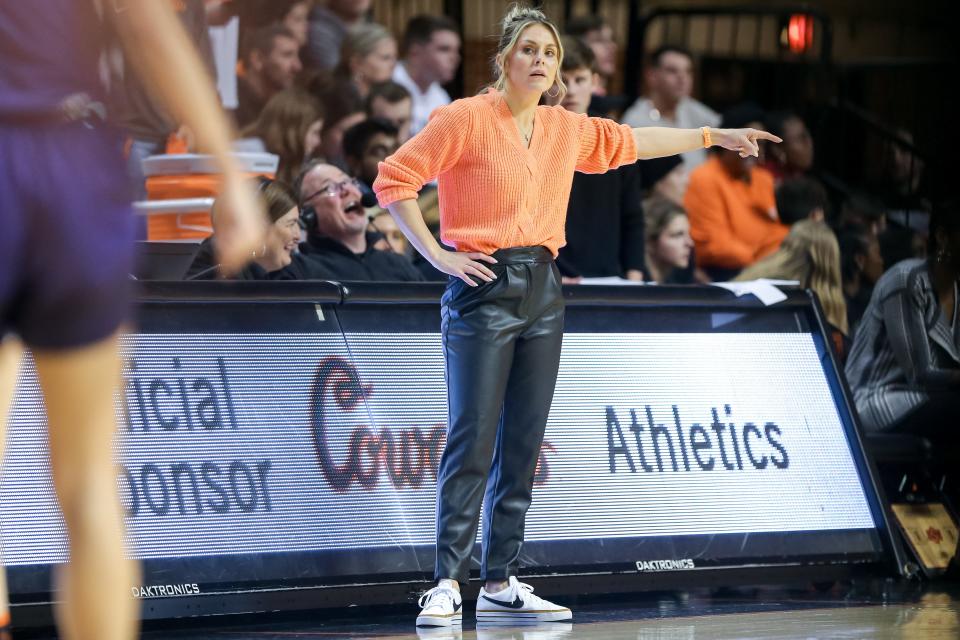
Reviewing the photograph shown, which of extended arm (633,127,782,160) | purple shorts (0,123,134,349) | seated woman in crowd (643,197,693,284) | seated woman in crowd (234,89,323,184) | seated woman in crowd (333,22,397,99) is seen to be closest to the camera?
purple shorts (0,123,134,349)

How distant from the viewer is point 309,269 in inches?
239

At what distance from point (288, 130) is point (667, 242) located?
2151 millimetres

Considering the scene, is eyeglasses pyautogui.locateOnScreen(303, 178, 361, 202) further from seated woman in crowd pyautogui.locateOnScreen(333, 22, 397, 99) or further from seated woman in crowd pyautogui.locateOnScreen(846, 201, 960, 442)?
seated woman in crowd pyautogui.locateOnScreen(846, 201, 960, 442)

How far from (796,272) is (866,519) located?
1797 millimetres

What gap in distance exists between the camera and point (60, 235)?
2158mm

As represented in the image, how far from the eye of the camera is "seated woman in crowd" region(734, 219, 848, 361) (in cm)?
700

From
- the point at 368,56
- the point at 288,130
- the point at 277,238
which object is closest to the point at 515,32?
the point at 277,238

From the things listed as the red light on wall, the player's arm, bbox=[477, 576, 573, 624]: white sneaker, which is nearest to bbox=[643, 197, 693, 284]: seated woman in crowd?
bbox=[477, 576, 573, 624]: white sneaker

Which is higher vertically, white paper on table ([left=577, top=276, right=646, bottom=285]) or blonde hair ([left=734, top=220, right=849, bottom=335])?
white paper on table ([left=577, top=276, right=646, bottom=285])

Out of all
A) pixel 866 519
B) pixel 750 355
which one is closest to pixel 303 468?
pixel 750 355

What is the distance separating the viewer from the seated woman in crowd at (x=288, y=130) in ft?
24.7

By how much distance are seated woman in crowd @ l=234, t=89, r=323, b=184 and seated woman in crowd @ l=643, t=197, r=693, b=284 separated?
6.16 feet

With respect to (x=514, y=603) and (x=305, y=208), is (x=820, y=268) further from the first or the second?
(x=514, y=603)

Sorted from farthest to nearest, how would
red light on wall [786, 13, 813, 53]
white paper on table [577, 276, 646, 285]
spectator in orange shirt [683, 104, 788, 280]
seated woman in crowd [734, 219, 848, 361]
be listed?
1. red light on wall [786, 13, 813, 53]
2. spectator in orange shirt [683, 104, 788, 280]
3. seated woman in crowd [734, 219, 848, 361]
4. white paper on table [577, 276, 646, 285]
